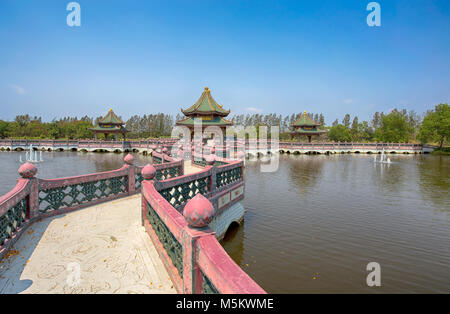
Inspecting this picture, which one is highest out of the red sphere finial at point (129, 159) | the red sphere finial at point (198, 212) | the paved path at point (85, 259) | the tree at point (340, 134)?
the tree at point (340, 134)

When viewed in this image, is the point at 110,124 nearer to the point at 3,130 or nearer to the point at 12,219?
the point at 3,130

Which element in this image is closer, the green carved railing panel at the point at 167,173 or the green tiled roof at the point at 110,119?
the green carved railing panel at the point at 167,173

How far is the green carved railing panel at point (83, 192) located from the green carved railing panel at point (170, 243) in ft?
11.6

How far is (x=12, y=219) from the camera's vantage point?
5234 millimetres

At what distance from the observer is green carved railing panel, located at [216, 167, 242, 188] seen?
894cm

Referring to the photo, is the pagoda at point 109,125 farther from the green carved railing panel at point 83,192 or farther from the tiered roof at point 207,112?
the green carved railing panel at point 83,192

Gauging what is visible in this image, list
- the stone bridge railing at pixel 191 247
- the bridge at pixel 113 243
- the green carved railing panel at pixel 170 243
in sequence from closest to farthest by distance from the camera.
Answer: the stone bridge railing at pixel 191 247
the bridge at pixel 113 243
the green carved railing panel at pixel 170 243

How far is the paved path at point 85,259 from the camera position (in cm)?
382

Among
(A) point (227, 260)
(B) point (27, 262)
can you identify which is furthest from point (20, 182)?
(A) point (227, 260)

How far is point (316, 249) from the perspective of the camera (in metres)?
8.43

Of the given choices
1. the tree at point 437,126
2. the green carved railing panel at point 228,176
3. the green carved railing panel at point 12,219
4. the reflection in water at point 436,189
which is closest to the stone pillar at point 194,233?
the green carved railing panel at point 12,219

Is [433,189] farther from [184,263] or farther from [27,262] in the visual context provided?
[27,262]

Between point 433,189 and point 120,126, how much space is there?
49.6 metres

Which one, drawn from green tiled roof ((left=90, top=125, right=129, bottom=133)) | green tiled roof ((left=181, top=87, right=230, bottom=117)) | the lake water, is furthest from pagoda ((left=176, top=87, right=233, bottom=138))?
the lake water
